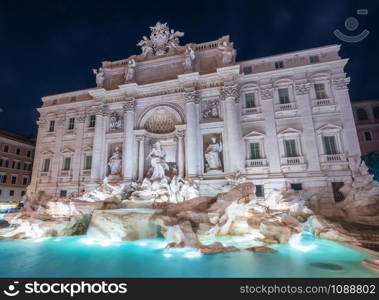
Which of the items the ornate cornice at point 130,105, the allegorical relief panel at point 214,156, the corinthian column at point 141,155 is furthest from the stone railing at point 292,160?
the ornate cornice at point 130,105

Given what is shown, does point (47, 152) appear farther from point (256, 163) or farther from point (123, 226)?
point (256, 163)

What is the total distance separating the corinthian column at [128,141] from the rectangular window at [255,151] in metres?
9.91

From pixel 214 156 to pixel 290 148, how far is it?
19.1ft

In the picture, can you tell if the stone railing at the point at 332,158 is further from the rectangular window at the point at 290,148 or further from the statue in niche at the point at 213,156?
the statue in niche at the point at 213,156

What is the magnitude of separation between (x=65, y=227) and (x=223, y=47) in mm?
17353

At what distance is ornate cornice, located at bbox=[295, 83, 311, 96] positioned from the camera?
655 inches

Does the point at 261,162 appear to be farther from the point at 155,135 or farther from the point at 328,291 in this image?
the point at 328,291

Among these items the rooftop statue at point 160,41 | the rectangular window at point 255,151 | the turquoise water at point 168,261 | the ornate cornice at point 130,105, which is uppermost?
the rooftop statue at point 160,41

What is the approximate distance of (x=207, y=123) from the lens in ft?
57.3

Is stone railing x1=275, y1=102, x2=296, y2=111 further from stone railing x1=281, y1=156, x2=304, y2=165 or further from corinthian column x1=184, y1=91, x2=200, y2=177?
corinthian column x1=184, y1=91, x2=200, y2=177

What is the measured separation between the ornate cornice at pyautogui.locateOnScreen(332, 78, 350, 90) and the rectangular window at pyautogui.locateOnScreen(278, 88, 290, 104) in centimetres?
332

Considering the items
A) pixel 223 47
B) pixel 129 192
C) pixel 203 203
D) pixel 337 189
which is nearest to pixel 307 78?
pixel 223 47

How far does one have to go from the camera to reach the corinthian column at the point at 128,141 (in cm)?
1784

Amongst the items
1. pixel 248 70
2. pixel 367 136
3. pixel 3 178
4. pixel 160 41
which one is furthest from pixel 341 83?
pixel 3 178
